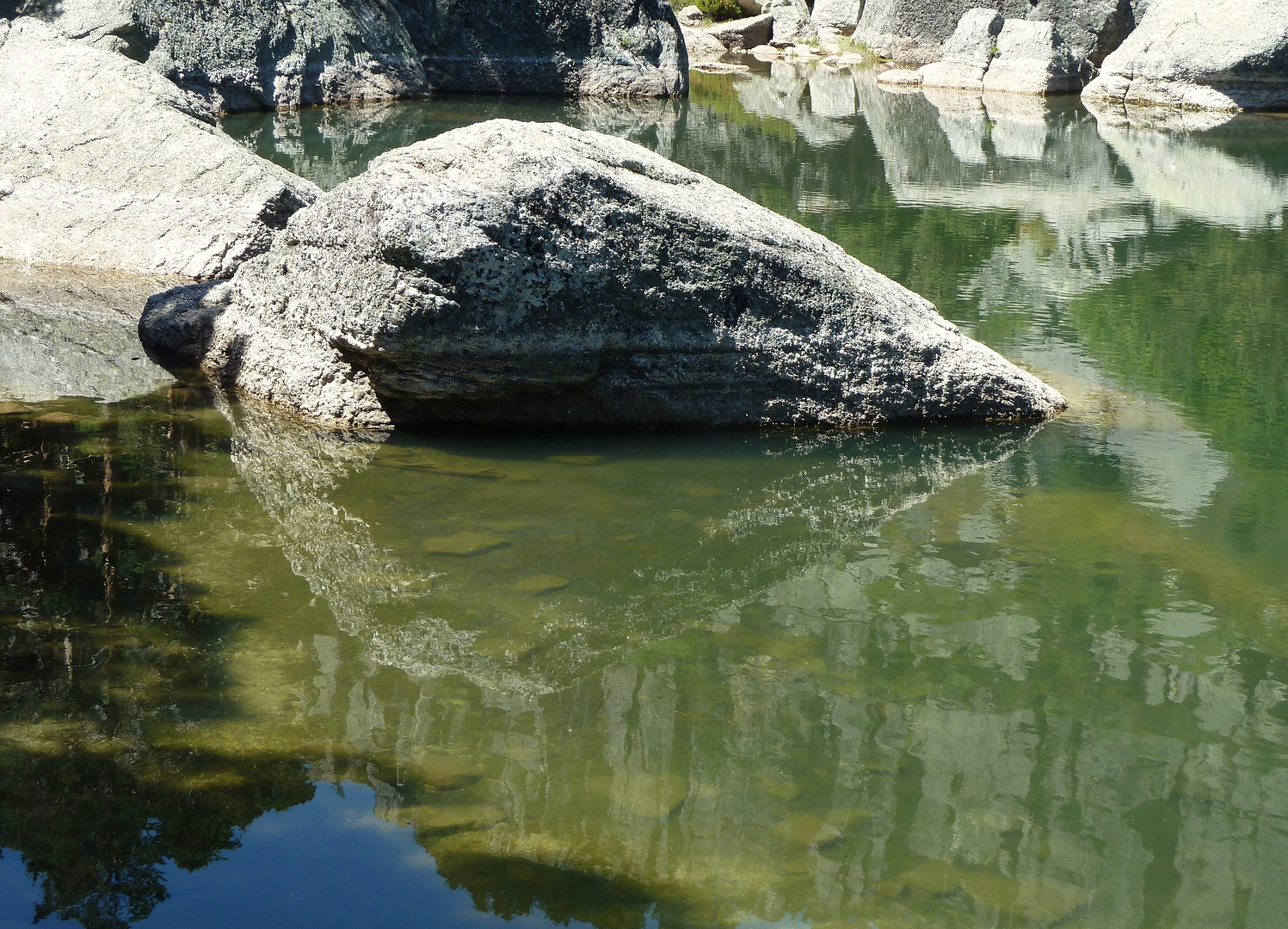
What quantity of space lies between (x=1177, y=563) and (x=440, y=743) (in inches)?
116

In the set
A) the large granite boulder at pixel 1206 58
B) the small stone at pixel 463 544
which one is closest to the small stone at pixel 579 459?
the small stone at pixel 463 544

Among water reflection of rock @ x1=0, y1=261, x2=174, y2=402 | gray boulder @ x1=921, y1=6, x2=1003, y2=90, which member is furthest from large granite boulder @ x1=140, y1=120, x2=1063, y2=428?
gray boulder @ x1=921, y1=6, x2=1003, y2=90

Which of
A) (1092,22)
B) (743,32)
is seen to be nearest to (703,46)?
(743,32)

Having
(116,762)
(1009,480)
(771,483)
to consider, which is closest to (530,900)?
(116,762)

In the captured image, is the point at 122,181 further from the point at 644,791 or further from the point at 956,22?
the point at 956,22

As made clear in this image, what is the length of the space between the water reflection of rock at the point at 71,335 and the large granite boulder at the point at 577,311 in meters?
0.81

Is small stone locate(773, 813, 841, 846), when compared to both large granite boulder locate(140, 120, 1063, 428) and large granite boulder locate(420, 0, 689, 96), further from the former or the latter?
large granite boulder locate(420, 0, 689, 96)

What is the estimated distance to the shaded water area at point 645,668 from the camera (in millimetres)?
2994

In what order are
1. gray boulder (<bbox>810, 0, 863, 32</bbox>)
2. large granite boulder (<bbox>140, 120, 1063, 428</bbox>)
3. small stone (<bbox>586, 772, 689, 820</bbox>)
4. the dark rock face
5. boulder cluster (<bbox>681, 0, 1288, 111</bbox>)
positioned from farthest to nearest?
gray boulder (<bbox>810, 0, 863, 32</bbox>)
boulder cluster (<bbox>681, 0, 1288, 111</bbox>)
the dark rock face
large granite boulder (<bbox>140, 120, 1063, 428</bbox>)
small stone (<bbox>586, 772, 689, 820</bbox>)

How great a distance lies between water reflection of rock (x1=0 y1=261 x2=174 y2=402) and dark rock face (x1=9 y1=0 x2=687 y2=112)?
33.7ft

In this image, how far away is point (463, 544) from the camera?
15.5 ft

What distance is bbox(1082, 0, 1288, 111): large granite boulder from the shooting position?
20719mm

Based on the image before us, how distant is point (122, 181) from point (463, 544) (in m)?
5.78

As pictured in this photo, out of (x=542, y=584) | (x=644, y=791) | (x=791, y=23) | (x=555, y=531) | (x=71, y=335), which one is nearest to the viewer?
(x=644, y=791)
